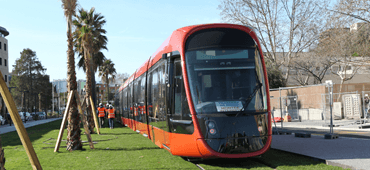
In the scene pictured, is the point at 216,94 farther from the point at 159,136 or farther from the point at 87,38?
the point at 87,38

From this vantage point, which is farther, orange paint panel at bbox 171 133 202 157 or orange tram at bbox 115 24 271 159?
orange paint panel at bbox 171 133 202 157

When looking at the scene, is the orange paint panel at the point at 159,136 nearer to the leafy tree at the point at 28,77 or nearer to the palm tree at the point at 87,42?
the palm tree at the point at 87,42

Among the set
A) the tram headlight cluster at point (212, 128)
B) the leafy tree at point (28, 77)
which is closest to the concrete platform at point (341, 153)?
the tram headlight cluster at point (212, 128)

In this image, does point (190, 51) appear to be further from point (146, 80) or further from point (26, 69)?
point (26, 69)

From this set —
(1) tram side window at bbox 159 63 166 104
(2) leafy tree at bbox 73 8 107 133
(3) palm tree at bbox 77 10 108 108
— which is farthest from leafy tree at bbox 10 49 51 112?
(1) tram side window at bbox 159 63 166 104

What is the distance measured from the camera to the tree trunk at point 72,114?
12.7m

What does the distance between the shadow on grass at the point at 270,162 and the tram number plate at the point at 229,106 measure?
1379 mm

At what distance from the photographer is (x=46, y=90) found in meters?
80.9

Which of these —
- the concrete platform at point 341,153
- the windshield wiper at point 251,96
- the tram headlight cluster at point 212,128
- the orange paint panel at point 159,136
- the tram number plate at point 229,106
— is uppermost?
the windshield wiper at point 251,96

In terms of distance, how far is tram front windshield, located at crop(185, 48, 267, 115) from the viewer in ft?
27.0

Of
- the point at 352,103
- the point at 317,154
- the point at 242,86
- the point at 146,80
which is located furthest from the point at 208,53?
the point at 352,103

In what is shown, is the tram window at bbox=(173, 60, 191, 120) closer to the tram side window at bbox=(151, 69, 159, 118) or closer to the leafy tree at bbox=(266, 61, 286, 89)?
the tram side window at bbox=(151, 69, 159, 118)

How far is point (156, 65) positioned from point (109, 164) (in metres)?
3.55

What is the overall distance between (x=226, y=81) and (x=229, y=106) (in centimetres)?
62
